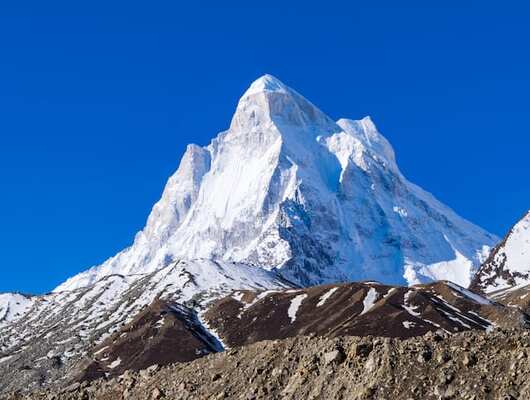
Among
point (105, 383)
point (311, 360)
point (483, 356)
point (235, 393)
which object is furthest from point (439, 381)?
point (105, 383)

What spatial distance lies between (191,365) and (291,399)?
10245 millimetres

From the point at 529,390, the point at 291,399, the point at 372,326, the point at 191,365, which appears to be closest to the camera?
the point at 529,390

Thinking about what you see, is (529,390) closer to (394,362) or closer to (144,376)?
(394,362)

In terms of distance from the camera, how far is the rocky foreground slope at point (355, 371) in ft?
135

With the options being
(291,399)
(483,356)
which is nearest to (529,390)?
(483,356)

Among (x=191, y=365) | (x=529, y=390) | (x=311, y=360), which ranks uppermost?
(x=191, y=365)

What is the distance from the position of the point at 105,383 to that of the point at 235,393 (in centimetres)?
Answer: 1203

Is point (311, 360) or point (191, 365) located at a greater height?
point (191, 365)

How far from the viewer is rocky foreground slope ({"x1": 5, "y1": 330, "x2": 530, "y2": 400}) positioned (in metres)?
41.1

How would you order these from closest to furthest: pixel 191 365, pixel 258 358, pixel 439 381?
1. pixel 439 381
2. pixel 258 358
3. pixel 191 365

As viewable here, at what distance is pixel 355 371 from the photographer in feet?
147

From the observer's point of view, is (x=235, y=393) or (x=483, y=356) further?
(x=235, y=393)

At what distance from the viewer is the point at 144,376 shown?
181ft

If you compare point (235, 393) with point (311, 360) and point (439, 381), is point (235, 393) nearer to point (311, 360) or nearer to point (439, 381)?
point (311, 360)
